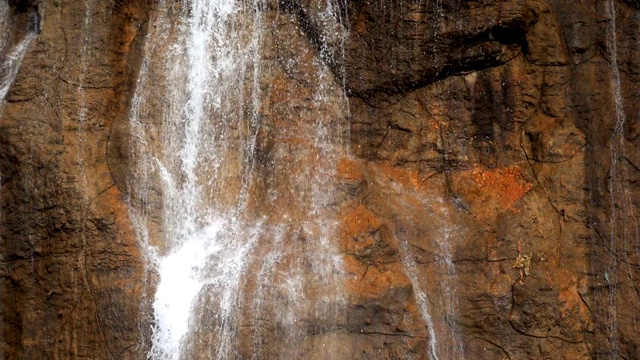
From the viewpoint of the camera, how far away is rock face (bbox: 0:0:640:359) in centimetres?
648

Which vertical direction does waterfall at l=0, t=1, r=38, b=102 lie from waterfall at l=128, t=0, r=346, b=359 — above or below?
above

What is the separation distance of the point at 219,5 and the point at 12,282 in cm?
326

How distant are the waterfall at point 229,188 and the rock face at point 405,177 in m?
0.06

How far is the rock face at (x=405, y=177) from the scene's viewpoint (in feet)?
21.2

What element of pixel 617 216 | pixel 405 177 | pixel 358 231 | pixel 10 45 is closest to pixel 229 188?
pixel 358 231

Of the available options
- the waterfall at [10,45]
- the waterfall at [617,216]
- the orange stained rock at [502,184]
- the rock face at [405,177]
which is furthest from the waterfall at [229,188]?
the waterfall at [617,216]

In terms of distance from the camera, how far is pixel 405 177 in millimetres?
7012

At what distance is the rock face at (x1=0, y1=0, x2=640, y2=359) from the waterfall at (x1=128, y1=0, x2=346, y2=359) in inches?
2.2

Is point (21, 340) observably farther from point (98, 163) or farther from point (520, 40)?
point (520, 40)

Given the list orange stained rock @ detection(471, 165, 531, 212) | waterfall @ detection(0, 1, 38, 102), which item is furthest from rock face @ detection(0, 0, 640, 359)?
waterfall @ detection(0, 1, 38, 102)

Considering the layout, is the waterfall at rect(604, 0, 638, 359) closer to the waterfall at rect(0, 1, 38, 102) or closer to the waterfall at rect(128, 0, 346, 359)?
the waterfall at rect(128, 0, 346, 359)

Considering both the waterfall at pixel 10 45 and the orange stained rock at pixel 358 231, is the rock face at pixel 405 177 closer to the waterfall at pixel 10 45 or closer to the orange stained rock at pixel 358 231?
the orange stained rock at pixel 358 231

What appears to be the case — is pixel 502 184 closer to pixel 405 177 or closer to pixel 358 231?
pixel 405 177

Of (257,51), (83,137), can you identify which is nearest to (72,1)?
(83,137)
